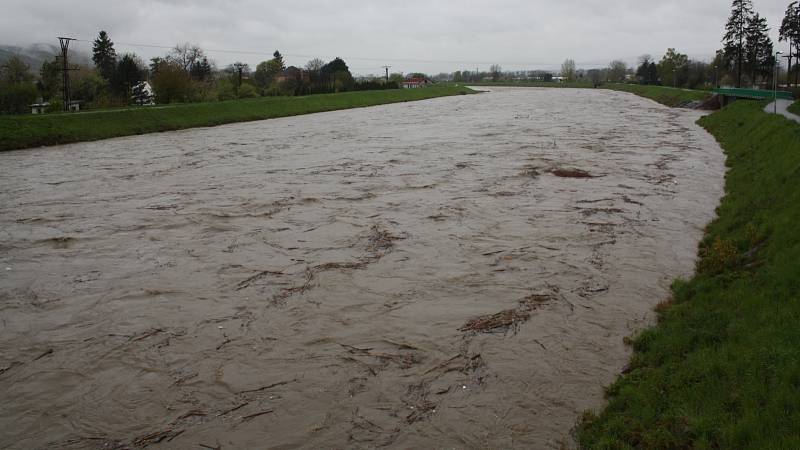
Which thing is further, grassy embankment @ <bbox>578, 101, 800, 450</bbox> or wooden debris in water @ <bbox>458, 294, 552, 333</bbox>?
wooden debris in water @ <bbox>458, 294, 552, 333</bbox>

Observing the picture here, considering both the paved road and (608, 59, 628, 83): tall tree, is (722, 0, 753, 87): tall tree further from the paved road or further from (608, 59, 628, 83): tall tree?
(608, 59, 628, 83): tall tree

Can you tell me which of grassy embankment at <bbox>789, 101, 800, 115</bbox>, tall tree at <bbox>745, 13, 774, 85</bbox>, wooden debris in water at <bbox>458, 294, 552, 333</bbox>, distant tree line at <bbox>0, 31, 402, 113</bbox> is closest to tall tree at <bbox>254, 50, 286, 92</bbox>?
distant tree line at <bbox>0, 31, 402, 113</bbox>

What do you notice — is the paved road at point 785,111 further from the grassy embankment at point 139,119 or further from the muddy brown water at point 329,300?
the grassy embankment at point 139,119

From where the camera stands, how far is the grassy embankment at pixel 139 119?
31.2m

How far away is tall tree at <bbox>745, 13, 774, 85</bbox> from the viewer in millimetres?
72562

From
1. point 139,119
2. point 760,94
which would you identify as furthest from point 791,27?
point 139,119

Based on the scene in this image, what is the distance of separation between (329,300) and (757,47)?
81.4 m

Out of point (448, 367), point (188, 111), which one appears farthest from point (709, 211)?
point (188, 111)

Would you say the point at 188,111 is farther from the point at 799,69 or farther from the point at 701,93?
the point at 799,69

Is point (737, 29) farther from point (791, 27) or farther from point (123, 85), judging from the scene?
point (123, 85)

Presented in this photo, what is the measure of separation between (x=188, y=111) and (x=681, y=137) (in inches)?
1309

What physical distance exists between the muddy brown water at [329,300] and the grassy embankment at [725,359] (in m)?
0.43

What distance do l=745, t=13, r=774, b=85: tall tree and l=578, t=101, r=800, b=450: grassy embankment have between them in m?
74.1

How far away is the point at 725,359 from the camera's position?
6.11m
